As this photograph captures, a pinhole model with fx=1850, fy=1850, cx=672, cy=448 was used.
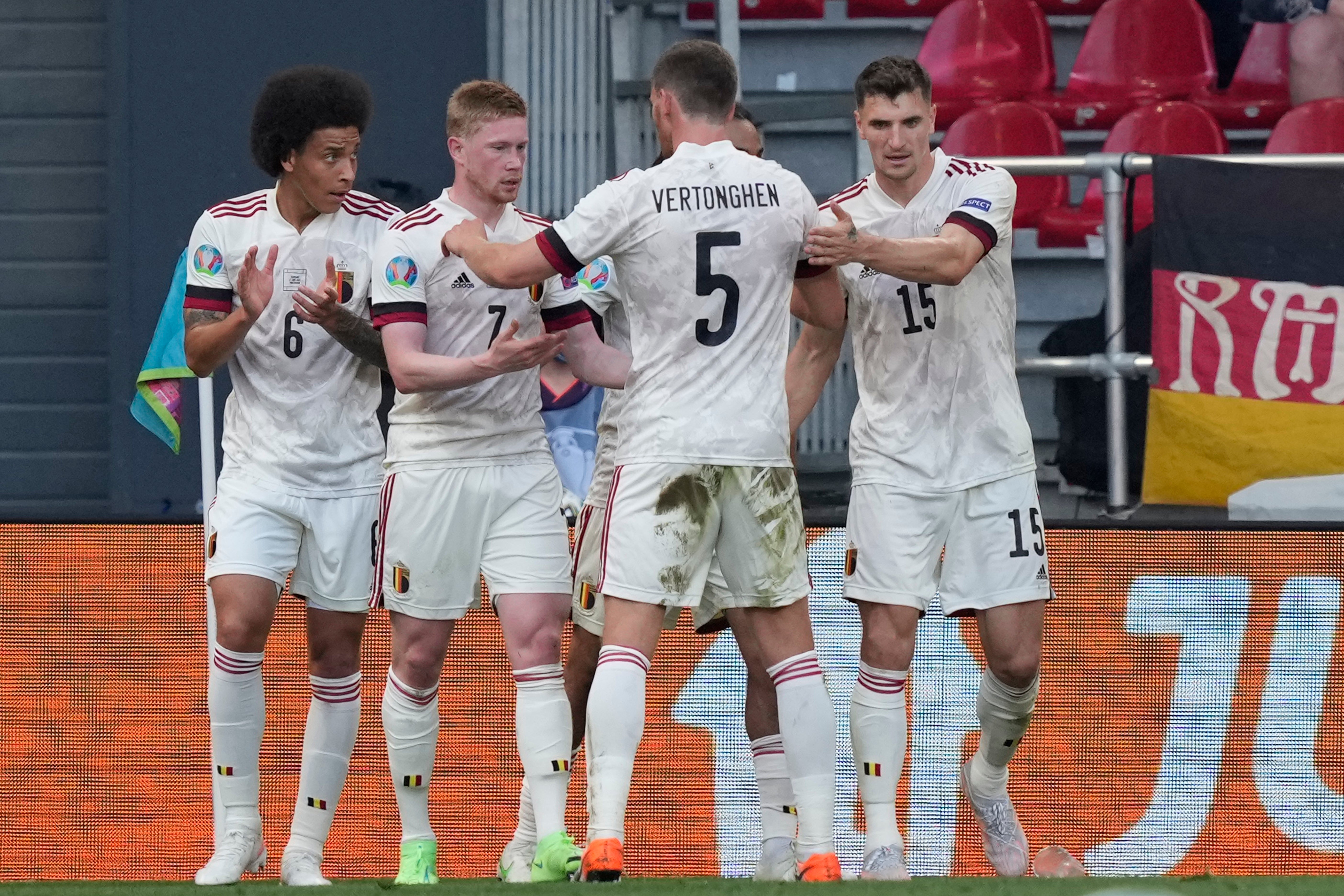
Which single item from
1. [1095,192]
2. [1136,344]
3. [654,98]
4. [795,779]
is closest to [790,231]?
[654,98]

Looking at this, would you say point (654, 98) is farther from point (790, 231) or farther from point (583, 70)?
point (583, 70)

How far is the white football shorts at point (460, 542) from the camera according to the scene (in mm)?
4820

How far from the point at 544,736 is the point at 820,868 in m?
0.79

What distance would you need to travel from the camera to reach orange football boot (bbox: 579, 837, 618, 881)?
4.18 metres

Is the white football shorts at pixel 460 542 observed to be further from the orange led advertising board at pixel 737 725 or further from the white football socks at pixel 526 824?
the orange led advertising board at pixel 737 725

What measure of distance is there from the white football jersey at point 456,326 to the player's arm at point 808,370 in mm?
779

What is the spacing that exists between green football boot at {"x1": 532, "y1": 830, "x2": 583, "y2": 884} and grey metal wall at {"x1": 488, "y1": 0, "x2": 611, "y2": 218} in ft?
16.1

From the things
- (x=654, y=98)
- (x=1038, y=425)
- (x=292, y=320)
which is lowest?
(x=1038, y=425)

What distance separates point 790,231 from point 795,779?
1348 mm

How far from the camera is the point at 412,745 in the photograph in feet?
16.2

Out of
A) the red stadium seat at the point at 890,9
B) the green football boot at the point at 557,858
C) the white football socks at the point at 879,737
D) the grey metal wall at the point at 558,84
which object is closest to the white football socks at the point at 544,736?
the green football boot at the point at 557,858

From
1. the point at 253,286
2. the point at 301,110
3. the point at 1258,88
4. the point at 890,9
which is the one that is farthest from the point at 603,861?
the point at 1258,88

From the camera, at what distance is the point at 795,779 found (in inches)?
180

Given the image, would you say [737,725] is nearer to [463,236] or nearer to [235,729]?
[235,729]
